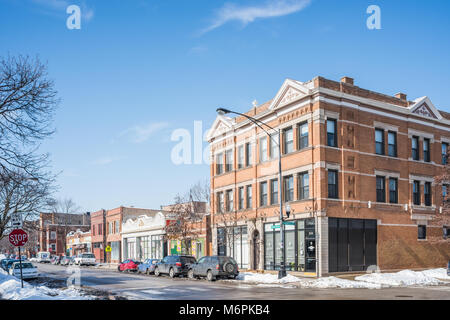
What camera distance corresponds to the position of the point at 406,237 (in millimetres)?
35812

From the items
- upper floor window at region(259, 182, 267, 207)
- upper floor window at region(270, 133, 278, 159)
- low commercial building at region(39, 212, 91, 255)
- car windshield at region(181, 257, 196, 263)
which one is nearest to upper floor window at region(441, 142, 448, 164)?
upper floor window at region(270, 133, 278, 159)

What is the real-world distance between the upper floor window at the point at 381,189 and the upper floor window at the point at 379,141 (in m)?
1.97

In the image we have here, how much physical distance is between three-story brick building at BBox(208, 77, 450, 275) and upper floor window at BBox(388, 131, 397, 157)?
0.07 meters

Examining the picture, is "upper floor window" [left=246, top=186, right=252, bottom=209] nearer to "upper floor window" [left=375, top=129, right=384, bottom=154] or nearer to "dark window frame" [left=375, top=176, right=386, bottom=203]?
"dark window frame" [left=375, top=176, right=386, bottom=203]

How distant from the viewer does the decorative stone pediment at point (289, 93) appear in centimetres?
3359

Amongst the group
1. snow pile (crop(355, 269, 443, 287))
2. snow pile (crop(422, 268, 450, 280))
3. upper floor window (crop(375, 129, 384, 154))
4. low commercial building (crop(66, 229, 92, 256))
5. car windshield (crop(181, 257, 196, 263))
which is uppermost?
upper floor window (crop(375, 129, 384, 154))

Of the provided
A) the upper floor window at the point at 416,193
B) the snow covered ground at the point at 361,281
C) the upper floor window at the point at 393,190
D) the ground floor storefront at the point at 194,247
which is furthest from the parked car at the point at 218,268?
the ground floor storefront at the point at 194,247

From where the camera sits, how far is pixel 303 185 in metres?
33.8

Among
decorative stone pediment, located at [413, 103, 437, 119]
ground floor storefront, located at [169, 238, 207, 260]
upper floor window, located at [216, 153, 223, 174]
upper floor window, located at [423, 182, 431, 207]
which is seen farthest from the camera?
ground floor storefront, located at [169, 238, 207, 260]

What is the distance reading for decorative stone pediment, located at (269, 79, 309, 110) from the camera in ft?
110

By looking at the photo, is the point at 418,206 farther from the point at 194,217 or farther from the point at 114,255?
the point at 114,255

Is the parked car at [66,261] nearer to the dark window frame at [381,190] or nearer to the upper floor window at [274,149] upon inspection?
the upper floor window at [274,149]
